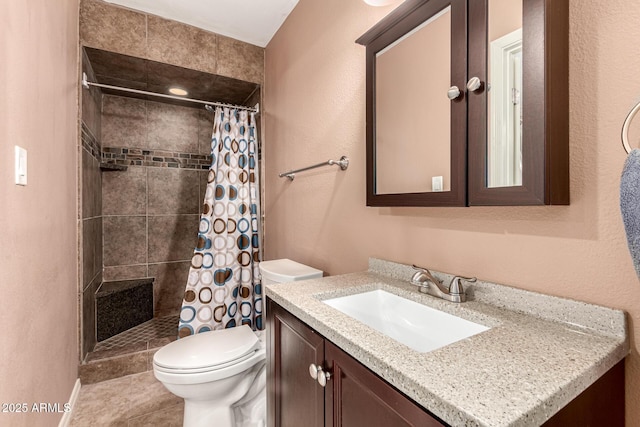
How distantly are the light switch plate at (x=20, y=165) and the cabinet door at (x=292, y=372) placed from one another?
93 centimetres

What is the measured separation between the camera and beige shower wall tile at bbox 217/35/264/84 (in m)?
2.42

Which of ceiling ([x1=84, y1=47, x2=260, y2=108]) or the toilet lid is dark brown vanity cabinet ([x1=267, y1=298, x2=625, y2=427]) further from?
ceiling ([x1=84, y1=47, x2=260, y2=108])

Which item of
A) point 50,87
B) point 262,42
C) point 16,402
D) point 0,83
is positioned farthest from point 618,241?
point 262,42

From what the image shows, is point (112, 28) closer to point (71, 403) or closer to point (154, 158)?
point (154, 158)

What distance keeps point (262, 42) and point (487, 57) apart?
7.29ft

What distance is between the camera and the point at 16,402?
95cm

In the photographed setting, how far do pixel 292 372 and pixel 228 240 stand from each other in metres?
1.51

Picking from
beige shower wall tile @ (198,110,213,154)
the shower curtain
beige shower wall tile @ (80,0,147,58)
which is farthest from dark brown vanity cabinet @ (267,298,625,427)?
beige shower wall tile @ (198,110,213,154)

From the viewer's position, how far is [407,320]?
101cm

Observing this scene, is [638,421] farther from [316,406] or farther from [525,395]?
[316,406]

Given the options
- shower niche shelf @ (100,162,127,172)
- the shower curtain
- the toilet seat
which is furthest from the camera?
shower niche shelf @ (100,162,127,172)

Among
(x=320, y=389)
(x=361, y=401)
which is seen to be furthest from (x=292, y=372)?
(x=361, y=401)

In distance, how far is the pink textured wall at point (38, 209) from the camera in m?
0.89

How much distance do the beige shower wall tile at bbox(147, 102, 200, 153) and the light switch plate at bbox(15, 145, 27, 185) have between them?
2071 millimetres
